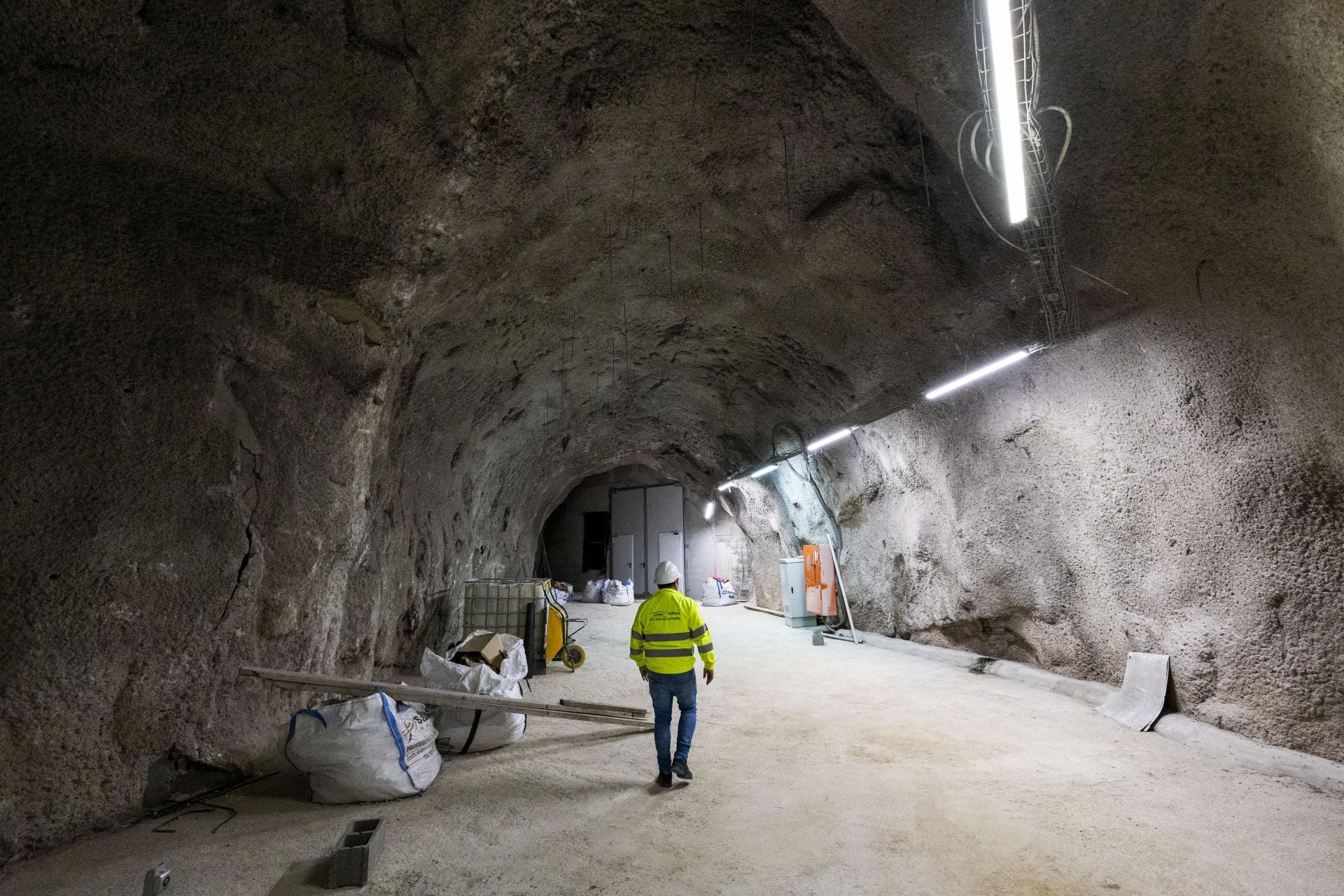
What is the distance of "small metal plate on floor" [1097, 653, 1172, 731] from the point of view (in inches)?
199

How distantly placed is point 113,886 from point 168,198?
12.6ft

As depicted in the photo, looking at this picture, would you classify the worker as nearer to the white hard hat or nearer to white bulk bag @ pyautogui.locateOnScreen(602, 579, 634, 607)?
the white hard hat

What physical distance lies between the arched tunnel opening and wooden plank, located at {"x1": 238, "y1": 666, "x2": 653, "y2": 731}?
1.4 inches

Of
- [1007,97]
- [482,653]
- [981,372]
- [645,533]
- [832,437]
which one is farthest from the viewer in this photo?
[645,533]

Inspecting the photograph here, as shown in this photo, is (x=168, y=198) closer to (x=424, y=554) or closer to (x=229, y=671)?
(x=229, y=671)

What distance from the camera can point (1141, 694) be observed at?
5.23m

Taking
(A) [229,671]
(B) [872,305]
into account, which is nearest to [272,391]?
(A) [229,671]

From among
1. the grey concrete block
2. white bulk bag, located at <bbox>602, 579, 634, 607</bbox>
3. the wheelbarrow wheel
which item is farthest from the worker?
white bulk bag, located at <bbox>602, 579, 634, 607</bbox>

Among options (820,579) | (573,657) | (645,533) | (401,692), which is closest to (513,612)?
(573,657)

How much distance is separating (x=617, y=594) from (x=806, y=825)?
1487 cm

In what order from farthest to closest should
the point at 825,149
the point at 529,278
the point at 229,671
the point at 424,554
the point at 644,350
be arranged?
the point at 644,350
the point at 424,554
the point at 529,278
the point at 825,149
the point at 229,671

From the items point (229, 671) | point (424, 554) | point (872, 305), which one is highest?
point (872, 305)

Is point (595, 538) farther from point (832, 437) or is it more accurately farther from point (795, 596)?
point (832, 437)

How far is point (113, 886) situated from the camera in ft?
9.46
